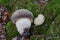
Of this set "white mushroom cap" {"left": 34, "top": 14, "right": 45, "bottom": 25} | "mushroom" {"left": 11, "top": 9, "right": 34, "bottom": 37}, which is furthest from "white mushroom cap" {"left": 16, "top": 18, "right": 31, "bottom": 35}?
"white mushroom cap" {"left": 34, "top": 14, "right": 45, "bottom": 25}

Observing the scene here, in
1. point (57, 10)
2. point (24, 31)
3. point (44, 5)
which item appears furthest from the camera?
point (44, 5)

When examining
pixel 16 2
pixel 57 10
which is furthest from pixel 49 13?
pixel 16 2

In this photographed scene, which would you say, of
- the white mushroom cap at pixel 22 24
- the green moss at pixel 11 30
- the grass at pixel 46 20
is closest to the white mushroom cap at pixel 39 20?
the grass at pixel 46 20

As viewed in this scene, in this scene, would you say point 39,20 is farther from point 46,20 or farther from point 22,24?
point 22,24

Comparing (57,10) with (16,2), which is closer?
(57,10)

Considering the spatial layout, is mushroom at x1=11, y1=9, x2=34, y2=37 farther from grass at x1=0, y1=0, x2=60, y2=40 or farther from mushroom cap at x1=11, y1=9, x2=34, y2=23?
grass at x1=0, y1=0, x2=60, y2=40

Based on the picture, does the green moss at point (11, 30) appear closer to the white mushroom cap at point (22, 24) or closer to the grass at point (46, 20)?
the grass at point (46, 20)

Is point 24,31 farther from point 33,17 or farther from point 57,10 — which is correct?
→ point 57,10
